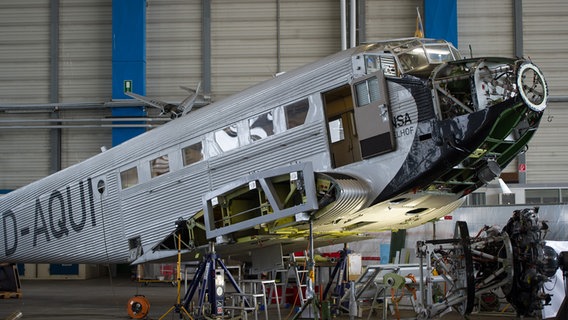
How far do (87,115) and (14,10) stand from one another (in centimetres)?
581

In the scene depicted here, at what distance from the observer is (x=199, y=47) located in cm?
3023

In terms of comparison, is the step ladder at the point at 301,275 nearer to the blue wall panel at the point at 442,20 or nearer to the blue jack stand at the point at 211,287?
the blue jack stand at the point at 211,287

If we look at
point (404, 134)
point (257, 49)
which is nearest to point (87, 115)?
point (257, 49)

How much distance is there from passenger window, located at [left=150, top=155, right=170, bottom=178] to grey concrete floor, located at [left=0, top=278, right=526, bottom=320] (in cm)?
313

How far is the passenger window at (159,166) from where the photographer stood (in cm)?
1427

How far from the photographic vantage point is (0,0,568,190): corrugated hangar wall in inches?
1142

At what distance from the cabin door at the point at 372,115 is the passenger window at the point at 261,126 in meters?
1.71

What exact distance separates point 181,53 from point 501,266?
2070 cm

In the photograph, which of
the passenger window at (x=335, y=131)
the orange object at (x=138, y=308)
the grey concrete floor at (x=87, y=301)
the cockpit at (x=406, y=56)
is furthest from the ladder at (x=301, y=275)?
the cockpit at (x=406, y=56)

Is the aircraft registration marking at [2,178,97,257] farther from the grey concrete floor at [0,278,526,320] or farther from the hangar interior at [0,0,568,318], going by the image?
the hangar interior at [0,0,568,318]

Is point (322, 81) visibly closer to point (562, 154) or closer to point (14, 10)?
point (562, 154)

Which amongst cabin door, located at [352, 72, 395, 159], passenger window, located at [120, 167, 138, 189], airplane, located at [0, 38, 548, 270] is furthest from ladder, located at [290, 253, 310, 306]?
cabin door, located at [352, 72, 395, 159]

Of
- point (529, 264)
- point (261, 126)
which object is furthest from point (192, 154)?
point (529, 264)

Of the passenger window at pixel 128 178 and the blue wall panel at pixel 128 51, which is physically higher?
the blue wall panel at pixel 128 51
